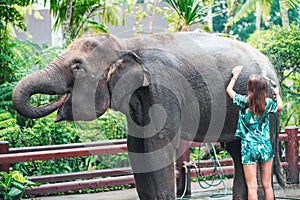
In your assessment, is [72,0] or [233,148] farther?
[72,0]

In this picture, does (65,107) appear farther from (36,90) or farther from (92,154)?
(92,154)

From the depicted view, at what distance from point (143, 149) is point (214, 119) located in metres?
0.70

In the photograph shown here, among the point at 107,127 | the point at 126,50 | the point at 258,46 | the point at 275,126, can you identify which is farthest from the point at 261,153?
the point at 258,46

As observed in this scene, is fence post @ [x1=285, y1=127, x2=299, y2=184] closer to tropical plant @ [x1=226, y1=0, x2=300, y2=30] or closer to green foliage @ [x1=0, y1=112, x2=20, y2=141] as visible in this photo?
green foliage @ [x1=0, y1=112, x2=20, y2=141]

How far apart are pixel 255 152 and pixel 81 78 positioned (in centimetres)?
165

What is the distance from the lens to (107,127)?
9.90 metres

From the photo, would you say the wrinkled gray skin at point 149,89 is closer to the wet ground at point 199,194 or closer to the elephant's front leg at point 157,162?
the elephant's front leg at point 157,162

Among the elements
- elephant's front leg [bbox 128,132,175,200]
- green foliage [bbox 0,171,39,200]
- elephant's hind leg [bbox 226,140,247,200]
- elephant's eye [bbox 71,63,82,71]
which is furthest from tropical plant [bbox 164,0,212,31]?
elephant's eye [bbox 71,63,82,71]

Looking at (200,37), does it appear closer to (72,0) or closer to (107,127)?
(107,127)

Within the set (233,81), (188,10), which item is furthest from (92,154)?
(188,10)

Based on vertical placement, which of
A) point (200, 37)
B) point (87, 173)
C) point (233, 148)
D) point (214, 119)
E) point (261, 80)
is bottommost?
point (87, 173)

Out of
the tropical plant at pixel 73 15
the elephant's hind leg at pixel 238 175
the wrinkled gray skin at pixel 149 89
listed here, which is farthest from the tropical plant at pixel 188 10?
the wrinkled gray skin at pixel 149 89

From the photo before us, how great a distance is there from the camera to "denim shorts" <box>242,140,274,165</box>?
504 cm

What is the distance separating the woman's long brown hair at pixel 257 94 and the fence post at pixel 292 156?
3975 millimetres
